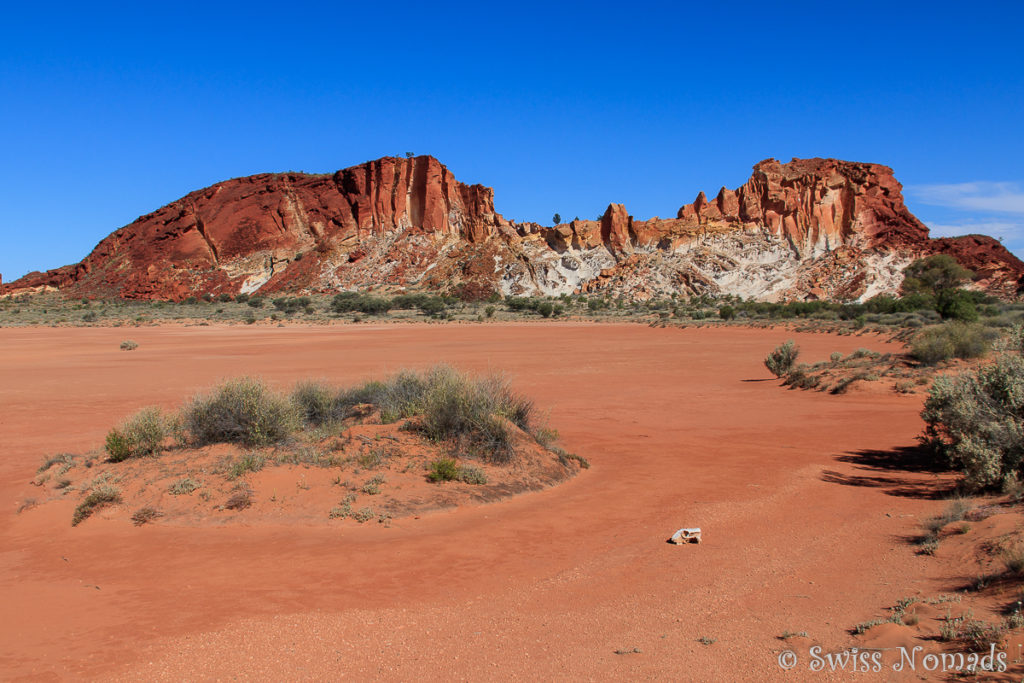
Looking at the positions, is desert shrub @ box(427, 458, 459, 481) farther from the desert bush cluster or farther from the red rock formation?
the red rock formation

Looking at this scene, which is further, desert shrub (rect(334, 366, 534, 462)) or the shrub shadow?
desert shrub (rect(334, 366, 534, 462))

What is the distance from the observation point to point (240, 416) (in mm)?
8625

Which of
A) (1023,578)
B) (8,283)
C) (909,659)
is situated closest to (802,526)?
(1023,578)

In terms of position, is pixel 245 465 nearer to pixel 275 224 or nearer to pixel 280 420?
pixel 280 420

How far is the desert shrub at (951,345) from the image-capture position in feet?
56.6

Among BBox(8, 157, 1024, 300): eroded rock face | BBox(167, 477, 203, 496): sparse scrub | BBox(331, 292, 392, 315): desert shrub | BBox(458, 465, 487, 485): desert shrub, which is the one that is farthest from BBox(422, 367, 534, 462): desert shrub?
BBox(8, 157, 1024, 300): eroded rock face

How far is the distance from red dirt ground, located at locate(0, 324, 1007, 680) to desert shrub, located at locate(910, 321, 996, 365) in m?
7.05

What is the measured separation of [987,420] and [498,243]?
73.8 metres

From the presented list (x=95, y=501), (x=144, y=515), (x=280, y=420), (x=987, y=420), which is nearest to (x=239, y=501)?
(x=144, y=515)

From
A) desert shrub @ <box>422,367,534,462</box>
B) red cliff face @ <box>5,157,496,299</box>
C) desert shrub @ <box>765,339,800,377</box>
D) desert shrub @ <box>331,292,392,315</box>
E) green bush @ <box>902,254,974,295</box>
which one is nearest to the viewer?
desert shrub @ <box>422,367,534,462</box>

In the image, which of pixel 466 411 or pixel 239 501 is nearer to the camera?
pixel 239 501

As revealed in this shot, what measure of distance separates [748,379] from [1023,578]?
16094mm

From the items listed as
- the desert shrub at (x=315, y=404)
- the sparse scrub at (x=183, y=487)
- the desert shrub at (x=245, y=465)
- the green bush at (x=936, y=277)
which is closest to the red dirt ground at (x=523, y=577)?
the sparse scrub at (x=183, y=487)

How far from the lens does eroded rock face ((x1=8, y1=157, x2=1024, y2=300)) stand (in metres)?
69.2
